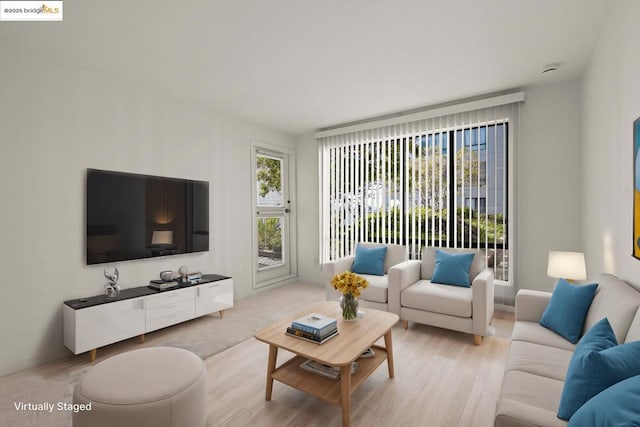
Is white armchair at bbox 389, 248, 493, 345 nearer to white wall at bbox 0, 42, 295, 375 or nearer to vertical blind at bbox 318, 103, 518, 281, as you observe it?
vertical blind at bbox 318, 103, 518, 281

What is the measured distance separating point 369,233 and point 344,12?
Result: 10.6 feet

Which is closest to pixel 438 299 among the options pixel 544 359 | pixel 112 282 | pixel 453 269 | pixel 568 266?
pixel 453 269

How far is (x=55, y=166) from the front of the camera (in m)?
2.84

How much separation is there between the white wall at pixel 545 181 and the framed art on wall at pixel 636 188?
177 centimetres

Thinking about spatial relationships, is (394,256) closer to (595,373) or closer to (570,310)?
(570,310)

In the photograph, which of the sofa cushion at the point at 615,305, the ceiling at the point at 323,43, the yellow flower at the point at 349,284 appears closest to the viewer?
the sofa cushion at the point at 615,305

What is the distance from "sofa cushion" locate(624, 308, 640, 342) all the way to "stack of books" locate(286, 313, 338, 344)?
1555 millimetres

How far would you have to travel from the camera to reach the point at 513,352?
1.91m

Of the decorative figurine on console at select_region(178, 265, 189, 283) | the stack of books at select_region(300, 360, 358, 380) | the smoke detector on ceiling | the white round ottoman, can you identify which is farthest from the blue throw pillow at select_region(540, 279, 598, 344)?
the decorative figurine on console at select_region(178, 265, 189, 283)

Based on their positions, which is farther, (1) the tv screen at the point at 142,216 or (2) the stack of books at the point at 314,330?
(1) the tv screen at the point at 142,216

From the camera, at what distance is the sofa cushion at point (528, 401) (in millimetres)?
1171

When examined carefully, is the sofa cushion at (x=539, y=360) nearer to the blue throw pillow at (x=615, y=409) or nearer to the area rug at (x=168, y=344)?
the blue throw pillow at (x=615, y=409)

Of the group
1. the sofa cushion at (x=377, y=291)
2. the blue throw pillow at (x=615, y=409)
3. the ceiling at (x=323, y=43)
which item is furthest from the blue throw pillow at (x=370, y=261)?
the blue throw pillow at (x=615, y=409)

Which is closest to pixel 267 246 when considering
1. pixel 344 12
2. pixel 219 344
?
pixel 219 344
